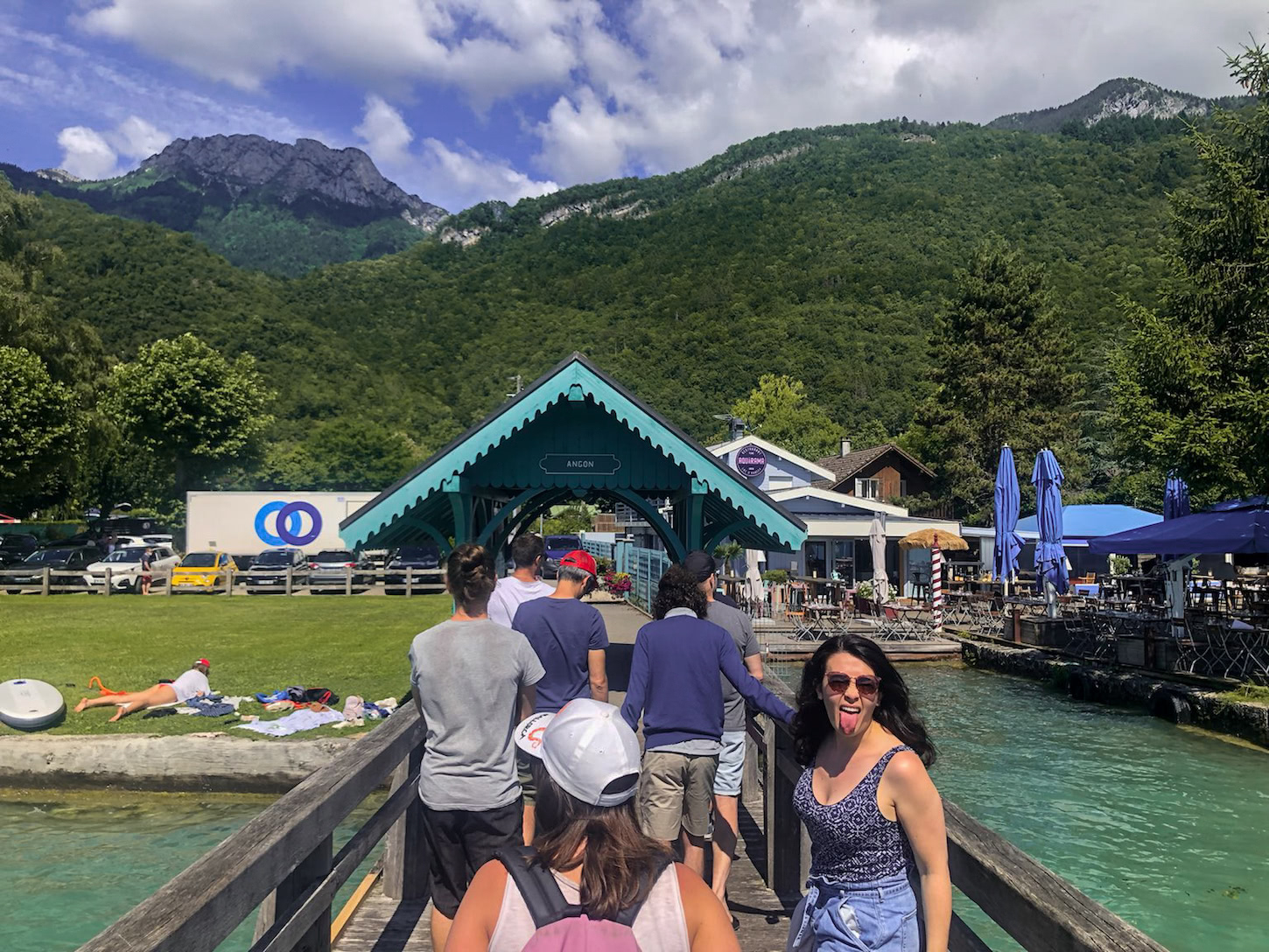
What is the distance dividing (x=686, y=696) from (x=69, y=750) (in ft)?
30.4

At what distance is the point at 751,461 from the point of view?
133ft

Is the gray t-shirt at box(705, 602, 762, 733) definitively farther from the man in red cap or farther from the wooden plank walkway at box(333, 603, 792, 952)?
the wooden plank walkway at box(333, 603, 792, 952)

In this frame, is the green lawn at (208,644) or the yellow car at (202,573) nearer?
the green lawn at (208,644)

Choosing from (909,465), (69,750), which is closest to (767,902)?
(69,750)

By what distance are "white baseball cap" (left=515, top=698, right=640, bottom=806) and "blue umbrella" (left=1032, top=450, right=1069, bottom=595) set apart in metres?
23.5

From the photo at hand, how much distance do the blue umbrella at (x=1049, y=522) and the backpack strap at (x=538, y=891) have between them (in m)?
23.6

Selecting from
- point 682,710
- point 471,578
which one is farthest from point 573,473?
point 471,578

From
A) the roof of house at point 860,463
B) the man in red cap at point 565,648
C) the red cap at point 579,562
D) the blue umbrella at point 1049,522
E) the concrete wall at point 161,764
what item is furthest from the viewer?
the roof of house at point 860,463

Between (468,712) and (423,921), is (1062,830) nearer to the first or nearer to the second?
(423,921)

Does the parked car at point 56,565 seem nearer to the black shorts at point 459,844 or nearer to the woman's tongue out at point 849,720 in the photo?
the black shorts at point 459,844

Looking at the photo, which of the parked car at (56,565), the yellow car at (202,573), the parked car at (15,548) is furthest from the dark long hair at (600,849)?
the parked car at (15,548)

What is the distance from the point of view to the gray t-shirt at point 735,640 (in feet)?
17.4

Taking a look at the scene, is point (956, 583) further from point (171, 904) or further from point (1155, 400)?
point (171, 904)

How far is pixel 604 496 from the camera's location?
13.0 metres
